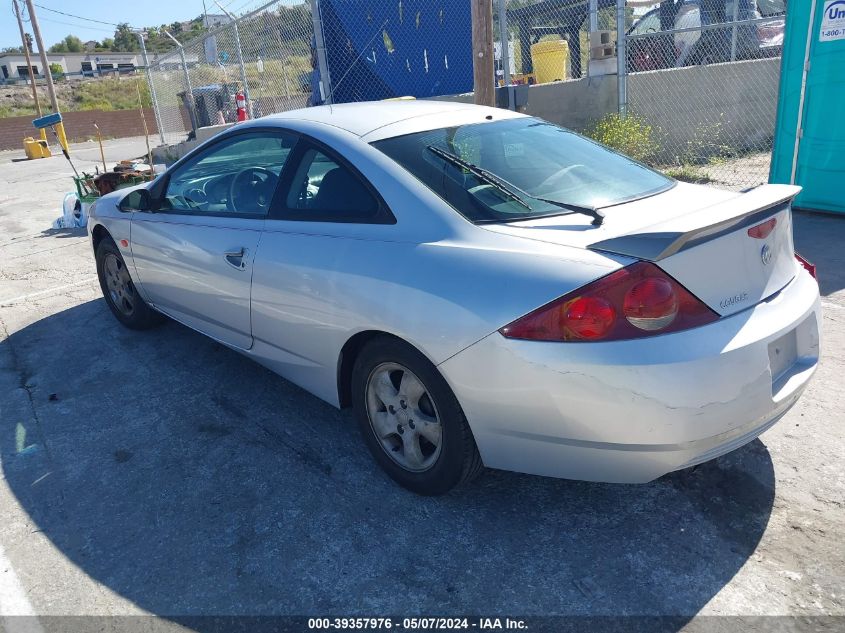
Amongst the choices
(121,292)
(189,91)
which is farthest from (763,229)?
(189,91)

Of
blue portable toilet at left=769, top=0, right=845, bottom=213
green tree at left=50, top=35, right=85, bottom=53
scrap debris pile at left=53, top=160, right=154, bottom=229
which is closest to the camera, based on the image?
blue portable toilet at left=769, top=0, right=845, bottom=213

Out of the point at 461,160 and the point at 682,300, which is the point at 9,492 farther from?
the point at 682,300

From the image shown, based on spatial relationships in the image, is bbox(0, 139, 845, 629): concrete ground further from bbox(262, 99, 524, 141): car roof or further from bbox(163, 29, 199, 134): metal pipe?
bbox(163, 29, 199, 134): metal pipe

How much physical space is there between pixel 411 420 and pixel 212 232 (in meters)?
1.71

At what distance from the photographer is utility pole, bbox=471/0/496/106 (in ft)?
20.7

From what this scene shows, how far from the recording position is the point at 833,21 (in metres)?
6.58

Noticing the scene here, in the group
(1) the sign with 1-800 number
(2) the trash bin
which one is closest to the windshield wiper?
(1) the sign with 1-800 number

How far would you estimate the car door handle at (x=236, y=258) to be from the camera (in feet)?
11.6

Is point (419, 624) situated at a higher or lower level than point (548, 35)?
lower

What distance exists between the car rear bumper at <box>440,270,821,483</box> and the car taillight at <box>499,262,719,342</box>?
0.13 feet

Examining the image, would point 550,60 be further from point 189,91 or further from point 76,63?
point 76,63

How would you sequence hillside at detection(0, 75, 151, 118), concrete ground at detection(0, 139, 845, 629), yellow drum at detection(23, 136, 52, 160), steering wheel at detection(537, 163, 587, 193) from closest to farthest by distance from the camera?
1. concrete ground at detection(0, 139, 845, 629)
2. steering wheel at detection(537, 163, 587, 193)
3. yellow drum at detection(23, 136, 52, 160)
4. hillside at detection(0, 75, 151, 118)

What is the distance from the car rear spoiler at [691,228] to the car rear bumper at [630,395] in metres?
0.30

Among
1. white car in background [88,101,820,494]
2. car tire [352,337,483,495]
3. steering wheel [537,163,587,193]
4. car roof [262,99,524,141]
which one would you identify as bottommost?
car tire [352,337,483,495]
